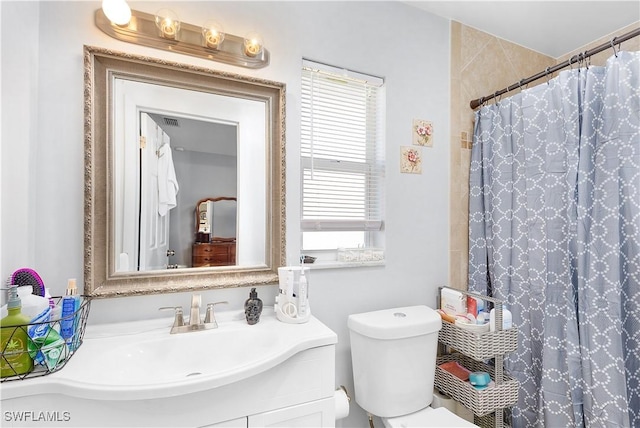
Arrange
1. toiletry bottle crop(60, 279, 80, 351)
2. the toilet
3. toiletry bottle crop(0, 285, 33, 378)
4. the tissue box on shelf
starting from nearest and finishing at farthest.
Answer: toiletry bottle crop(0, 285, 33, 378) < toiletry bottle crop(60, 279, 80, 351) < the toilet < the tissue box on shelf

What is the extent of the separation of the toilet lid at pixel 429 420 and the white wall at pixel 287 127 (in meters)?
0.28

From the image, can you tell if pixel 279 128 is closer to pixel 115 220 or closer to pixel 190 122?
pixel 190 122

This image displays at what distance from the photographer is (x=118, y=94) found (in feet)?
3.81

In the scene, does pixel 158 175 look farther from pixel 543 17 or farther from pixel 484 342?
pixel 543 17

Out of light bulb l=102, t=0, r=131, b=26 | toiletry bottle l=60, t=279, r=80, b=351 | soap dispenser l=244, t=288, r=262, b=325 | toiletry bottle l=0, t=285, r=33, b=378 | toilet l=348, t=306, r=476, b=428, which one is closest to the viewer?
toiletry bottle l=0, t=285, r=33, b=378

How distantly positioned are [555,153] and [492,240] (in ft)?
1.79

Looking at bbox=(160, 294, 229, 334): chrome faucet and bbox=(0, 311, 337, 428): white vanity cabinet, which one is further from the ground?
bbox=(160, 294, 229, 334): chrome faucet

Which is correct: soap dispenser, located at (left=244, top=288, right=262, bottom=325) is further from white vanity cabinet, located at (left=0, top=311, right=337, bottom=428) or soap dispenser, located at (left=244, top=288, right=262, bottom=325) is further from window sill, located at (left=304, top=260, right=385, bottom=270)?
window sill, located at (left=304, top=260, right=385, bottom=270)

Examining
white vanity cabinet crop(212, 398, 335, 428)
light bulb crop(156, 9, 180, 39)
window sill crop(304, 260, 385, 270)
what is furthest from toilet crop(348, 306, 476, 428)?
light bulb crop(156, 9, 180, 39)

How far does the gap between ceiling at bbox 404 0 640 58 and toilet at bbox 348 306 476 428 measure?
170 cm

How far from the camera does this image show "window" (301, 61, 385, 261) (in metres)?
1.51

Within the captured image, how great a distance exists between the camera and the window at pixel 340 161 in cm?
151

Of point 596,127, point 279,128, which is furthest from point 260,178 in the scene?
point 596,127

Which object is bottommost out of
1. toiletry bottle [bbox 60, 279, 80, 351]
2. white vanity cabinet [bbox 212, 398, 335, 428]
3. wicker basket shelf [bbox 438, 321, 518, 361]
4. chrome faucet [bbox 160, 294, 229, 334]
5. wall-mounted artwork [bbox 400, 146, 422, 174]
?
white vanity cabinet [bbox 212, 398, 335, 428]
